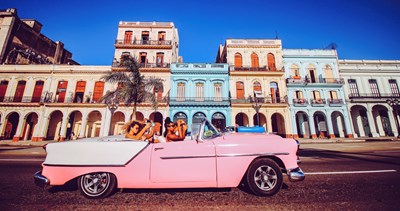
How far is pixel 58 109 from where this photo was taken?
20.7 metres

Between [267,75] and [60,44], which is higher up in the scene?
[60,44]

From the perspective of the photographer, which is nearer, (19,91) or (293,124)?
(293,124)

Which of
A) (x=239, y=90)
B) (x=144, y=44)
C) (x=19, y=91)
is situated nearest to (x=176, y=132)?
(x=239, y=90)

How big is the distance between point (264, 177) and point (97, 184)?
2968 millimetres

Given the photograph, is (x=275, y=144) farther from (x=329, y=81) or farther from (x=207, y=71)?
(x=329, y=81)

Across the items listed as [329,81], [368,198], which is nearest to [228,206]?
[368,198]

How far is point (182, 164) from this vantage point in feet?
9.15

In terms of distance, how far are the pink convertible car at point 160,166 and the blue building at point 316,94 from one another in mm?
20722

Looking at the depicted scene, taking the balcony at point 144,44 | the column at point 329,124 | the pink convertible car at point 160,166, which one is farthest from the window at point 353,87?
the pink convertible car at point 160,166

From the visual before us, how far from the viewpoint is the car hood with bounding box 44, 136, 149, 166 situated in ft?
9.00

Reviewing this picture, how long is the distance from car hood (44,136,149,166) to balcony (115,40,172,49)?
72.5ft

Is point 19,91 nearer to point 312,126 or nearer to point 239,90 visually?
point 239,90

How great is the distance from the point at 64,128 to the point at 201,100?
1760 centimetres

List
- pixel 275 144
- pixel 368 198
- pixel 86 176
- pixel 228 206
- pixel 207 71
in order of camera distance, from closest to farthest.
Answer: pixel 228 206
pixel 368 198
pixel 86 176
pixel 275 144
pixel 207 71
